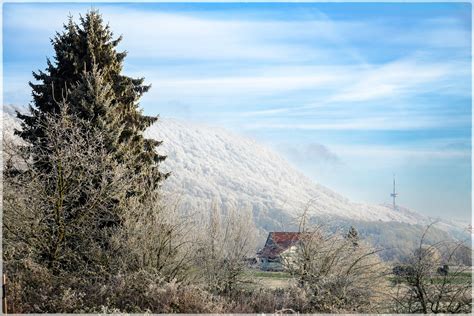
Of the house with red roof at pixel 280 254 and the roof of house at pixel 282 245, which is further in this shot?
the roof of house at pixel 282 245

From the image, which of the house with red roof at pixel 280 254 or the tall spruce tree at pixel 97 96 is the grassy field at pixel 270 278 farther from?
the tall spruce tree at pixel 97 96

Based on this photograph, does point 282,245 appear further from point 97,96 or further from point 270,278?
point 97,96

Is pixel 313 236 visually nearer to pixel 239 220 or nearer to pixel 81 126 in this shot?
pixel 239 220

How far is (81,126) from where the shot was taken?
17.1 meters

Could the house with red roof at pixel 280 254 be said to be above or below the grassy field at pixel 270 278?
above

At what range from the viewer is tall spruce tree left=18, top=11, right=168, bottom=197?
59.3 ft

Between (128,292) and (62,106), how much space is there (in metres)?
6.51

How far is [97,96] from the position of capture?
59.2 feet

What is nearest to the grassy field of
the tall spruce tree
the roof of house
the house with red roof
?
the house with red roof

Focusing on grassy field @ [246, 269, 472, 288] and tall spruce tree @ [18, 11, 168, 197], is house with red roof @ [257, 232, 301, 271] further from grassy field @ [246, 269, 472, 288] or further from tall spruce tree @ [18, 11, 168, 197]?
tall spruce tree @ [18, 11, 168, 197]

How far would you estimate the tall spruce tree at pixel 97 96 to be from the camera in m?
18.1

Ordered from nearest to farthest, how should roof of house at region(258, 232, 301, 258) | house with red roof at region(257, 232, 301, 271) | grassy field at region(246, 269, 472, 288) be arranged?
grassy field at region(246, 269, 472, 288), house with red roof at region(257, 232, 301, 271), roof of house at region(258, 232, 301, 258)

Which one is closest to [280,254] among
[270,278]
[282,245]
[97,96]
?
[270,278]

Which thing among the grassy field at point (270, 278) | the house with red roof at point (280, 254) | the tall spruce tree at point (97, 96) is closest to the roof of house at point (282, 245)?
the house with red roof at point (280, 254)
